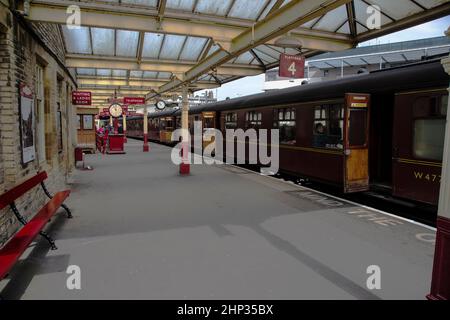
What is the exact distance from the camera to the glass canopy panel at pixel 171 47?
11656 millimetres

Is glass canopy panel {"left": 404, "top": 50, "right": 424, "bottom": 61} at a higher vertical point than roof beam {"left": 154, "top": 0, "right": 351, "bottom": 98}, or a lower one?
higher

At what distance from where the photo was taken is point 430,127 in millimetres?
5871

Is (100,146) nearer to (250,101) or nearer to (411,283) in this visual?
(250,101)

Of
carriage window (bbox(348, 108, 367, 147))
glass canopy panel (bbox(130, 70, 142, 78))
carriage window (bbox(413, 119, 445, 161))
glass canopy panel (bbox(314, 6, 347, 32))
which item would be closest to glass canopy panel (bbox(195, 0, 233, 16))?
glass canopy panel (bbox(314, 6, 347, 32))

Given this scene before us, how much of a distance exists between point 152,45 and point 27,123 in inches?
288

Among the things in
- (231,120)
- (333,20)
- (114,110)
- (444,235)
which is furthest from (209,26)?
(114,110)

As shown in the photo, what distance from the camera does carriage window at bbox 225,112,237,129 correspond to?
540 inches

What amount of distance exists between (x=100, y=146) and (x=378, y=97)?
1681 cm

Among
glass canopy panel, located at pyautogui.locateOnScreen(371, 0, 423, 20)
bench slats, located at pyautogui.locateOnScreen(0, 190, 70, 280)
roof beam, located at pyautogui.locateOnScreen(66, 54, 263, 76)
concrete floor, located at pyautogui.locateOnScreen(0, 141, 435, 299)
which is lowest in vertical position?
concrete floor, located at pyautogui.locateOnScreen(0, 141, 435, 299)

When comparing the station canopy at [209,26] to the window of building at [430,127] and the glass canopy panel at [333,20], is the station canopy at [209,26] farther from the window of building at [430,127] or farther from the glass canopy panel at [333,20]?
the window of building at [430,127]

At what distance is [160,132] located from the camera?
26938 mm

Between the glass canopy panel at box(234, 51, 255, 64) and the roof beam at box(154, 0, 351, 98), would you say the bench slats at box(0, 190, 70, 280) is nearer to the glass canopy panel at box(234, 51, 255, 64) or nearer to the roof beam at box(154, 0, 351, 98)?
the roof beam at box(154, 0, 351, 98)

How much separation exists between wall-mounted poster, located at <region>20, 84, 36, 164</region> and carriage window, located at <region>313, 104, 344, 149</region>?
6371mm

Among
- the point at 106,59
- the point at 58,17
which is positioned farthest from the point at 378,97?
the point at 106,59
